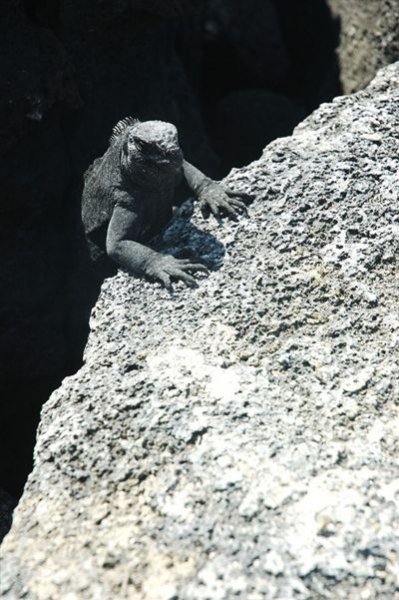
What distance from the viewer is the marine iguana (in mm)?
3336

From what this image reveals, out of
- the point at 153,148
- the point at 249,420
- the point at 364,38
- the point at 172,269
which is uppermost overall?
the point at 364,38

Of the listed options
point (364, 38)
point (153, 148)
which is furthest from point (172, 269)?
point (364, 38)

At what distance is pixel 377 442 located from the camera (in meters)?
2.56

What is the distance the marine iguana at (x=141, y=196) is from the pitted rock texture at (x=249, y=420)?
0.10 m

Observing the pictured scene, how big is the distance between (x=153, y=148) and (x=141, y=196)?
1.04ft

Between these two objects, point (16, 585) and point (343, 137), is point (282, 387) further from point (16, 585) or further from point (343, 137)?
point (343, 137)

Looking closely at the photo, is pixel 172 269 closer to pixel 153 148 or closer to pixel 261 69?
pixel 153 148

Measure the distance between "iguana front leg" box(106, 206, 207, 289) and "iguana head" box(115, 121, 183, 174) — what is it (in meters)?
0.24

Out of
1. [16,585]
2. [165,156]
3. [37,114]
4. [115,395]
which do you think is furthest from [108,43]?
[16,585]

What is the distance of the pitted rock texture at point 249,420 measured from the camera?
2.29 m

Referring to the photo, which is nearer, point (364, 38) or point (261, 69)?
point (364, 38)

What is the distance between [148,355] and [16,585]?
2.94ft

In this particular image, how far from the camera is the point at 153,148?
3.52 m

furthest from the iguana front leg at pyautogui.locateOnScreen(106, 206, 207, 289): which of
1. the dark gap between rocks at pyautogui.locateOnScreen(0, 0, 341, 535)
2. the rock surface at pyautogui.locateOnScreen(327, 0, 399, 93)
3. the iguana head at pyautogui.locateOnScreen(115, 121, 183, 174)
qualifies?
the rock surface at pyautogui.locateOnScreen(327, 0, 399, 93)
